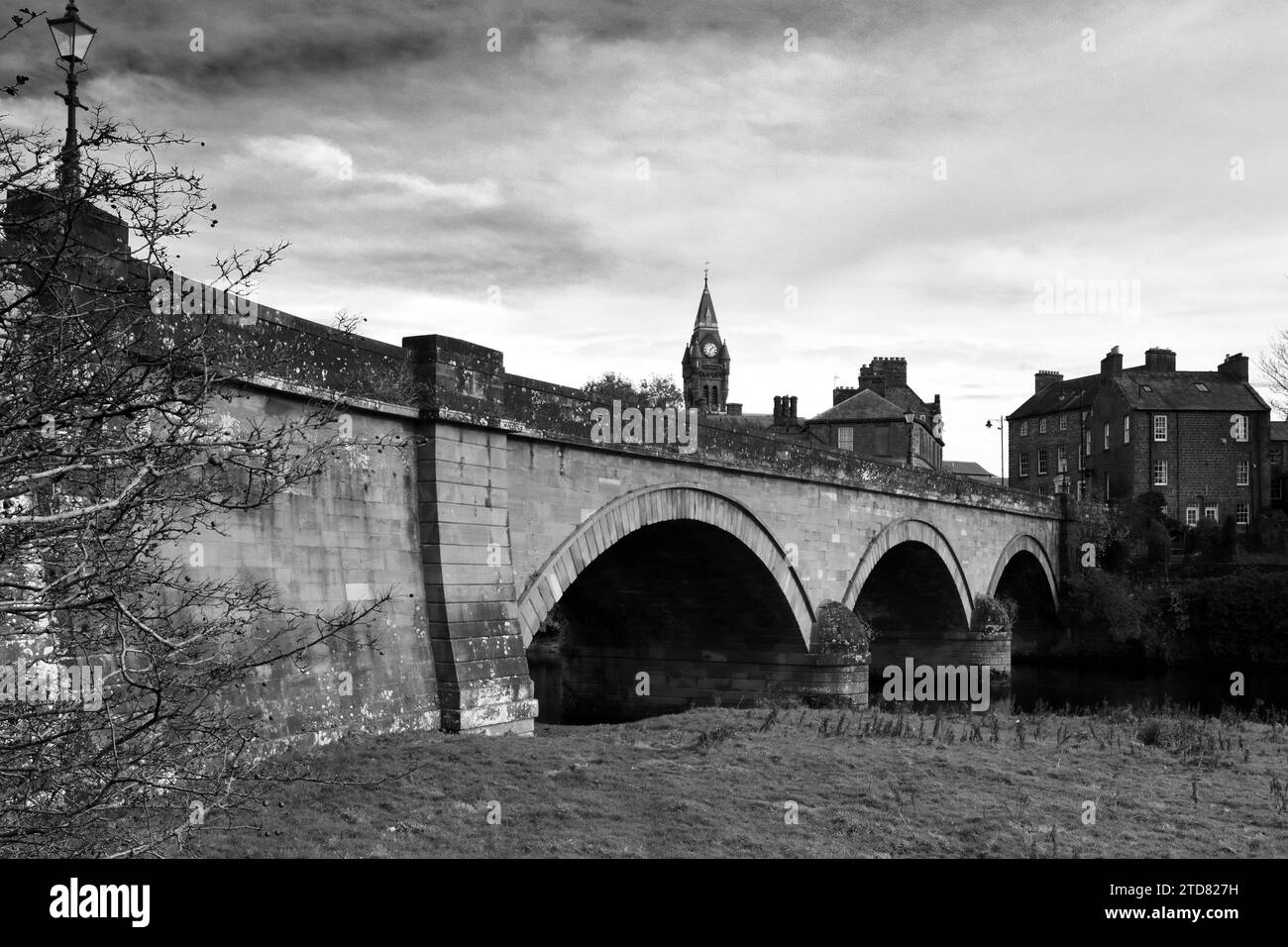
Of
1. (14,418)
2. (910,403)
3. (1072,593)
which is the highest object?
(910,403)

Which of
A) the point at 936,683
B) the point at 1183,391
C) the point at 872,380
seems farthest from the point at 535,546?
the point at 872,380

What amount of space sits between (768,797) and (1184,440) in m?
49.8

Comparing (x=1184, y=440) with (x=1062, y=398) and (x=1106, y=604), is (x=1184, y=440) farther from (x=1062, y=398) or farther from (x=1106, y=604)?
(x=1106, y=604)

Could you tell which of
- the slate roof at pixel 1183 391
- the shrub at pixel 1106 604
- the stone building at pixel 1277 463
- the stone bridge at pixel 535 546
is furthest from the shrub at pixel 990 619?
the stone building at pixel 1277 463

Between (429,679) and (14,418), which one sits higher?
(14,418)

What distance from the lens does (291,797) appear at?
858 cm

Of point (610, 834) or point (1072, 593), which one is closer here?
point (610, 834)

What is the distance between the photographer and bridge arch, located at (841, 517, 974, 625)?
1035 inches

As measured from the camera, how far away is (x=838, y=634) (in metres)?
23.9
